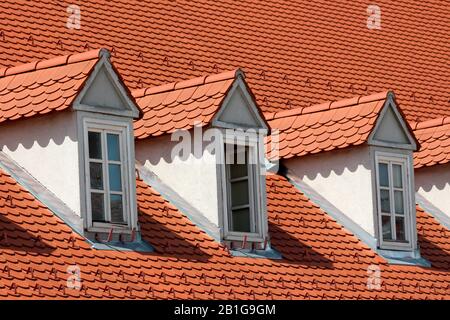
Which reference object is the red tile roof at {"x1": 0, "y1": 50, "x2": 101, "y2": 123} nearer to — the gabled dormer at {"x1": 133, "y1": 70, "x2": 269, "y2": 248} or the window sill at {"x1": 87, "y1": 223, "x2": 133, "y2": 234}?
the window sill at {"x1": 87, "y1": 223, "x2": 133, "y2": 234}

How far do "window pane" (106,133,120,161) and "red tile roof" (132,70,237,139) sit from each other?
1.58m

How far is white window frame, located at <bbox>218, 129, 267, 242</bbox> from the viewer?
25625mm

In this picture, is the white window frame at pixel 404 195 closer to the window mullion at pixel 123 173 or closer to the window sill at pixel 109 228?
the window mullion at pixel 123 173

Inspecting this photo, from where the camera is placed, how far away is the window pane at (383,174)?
27.9 m

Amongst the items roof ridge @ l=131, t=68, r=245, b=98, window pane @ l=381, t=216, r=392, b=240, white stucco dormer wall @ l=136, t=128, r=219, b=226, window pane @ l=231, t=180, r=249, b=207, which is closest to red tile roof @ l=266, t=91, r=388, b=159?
window pane @ l=381, t=216, r=392, b=240

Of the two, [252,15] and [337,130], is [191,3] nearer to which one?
[252,15]

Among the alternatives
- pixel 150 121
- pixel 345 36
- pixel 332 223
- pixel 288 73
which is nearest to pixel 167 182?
pixel 150 121

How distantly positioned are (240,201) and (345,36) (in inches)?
321

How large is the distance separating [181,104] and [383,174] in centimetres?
331

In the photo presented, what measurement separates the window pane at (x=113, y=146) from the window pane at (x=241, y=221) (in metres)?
2.34

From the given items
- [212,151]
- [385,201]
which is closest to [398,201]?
[385,201]

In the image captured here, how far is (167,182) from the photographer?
2597 centimetres

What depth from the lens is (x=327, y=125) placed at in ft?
92.0

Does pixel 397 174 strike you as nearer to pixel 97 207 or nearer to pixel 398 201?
pixel 398 201
